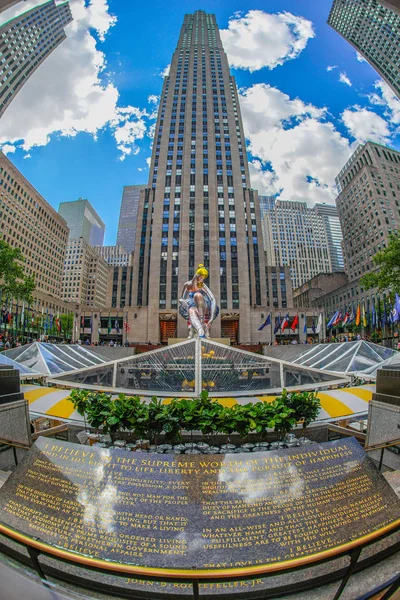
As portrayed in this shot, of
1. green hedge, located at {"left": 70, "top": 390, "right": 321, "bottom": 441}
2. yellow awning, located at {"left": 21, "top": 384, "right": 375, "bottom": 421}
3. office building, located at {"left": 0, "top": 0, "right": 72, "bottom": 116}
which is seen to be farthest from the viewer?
office building, located at {"left": 0, "top": 0, "right": 72, "bottom": 116}

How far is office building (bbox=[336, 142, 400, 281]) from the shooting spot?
8544cm

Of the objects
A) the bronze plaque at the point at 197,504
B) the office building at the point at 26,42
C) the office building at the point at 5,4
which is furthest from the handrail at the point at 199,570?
the office building at the point at 26,42

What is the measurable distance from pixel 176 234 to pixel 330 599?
221 ft

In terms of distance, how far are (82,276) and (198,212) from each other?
108118 millimetres

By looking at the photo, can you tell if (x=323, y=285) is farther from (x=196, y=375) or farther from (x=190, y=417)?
(x=190, y=417)

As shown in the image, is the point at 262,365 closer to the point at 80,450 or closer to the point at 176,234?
the point at 80,450

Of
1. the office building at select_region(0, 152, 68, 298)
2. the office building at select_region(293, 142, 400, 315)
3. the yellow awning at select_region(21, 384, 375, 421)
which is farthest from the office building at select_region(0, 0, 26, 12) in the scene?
the office building at select_region(293, 142, 400, 315)

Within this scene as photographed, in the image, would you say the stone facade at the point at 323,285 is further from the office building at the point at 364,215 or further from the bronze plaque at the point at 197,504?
the bronze plaque at the point at 197,504

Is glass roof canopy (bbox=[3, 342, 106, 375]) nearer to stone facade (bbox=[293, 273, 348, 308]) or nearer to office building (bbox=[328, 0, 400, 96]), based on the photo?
stone facade (bbox=[293, 273, 348, 308])

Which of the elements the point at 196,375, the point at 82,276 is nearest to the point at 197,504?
the point at 196,375

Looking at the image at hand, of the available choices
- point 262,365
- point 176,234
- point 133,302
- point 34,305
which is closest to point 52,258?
point 34,305

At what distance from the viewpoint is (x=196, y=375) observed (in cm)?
1285

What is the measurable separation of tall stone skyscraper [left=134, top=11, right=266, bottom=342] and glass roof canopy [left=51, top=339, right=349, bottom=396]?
4590 cm

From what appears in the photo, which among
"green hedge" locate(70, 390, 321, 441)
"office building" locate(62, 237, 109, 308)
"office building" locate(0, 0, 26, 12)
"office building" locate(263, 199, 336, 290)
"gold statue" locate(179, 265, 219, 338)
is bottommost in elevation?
"green hedge" locate(70, 390, 321, 441)
